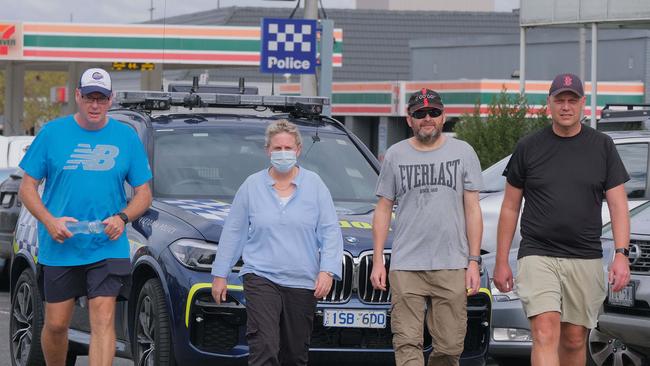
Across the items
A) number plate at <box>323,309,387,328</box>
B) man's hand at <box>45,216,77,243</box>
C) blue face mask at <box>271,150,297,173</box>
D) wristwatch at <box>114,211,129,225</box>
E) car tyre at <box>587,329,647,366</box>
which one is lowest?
car tyre at <box>587,329,647,366</box>

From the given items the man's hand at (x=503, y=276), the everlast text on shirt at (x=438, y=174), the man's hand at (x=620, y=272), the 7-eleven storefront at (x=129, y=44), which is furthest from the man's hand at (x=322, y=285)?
the 7-eleven storefront at (x=129, y=44)

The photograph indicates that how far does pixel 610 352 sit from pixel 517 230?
13.3 feet

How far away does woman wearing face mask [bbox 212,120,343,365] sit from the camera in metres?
7.66

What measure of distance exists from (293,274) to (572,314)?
1.54 m

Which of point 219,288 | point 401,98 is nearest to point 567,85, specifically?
point 219,288

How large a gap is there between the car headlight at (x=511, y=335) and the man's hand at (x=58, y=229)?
11.0ft

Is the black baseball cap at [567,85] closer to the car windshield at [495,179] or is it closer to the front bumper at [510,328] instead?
the front bumper at [510,328]

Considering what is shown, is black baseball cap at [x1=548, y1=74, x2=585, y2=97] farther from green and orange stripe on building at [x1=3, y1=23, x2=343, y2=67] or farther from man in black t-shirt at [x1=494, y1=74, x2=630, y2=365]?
green and orange stripe on building at [x1=3, y1=23, x2=343, y2=67]

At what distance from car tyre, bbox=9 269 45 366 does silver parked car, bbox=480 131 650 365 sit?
2.99 metres

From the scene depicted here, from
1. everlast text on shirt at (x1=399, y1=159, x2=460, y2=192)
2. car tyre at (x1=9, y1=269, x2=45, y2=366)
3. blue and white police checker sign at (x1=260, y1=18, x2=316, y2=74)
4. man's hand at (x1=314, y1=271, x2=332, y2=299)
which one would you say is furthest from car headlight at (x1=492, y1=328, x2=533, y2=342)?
blue and white police checker sign at (x1=260, y1=18, x2=316, y2=74)

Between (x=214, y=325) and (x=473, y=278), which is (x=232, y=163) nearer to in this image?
(x=214, y=325)

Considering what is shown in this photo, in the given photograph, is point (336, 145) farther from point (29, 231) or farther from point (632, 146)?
point (632, 146)

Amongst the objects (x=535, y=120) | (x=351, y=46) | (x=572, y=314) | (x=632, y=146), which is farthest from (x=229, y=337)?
(x=351, y=46)

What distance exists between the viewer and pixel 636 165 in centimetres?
1296
